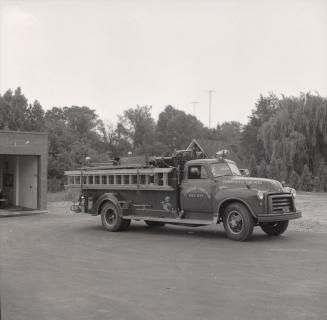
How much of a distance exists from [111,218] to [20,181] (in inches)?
462

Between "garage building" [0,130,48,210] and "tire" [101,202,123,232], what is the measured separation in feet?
28.4

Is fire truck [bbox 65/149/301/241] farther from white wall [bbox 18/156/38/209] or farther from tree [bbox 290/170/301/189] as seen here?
tree [bbox 290/170/301/189]

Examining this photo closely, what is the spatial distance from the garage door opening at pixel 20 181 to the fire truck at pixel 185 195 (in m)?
8.08

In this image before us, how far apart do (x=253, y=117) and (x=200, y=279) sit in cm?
6695

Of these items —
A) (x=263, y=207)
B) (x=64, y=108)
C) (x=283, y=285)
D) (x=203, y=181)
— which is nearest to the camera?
(x=283, y=285)

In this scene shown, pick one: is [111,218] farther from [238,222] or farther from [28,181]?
[28,181]

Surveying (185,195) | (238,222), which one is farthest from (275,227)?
(185,195)

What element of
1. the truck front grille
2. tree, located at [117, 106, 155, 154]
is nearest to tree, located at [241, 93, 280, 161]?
tree, located at [117, 106, 155, 154]

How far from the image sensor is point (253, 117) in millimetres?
73500

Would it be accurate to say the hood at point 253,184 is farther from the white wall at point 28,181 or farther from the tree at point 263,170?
the tree at point 263,170

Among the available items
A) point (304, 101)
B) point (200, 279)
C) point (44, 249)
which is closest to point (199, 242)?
point (44, 249)

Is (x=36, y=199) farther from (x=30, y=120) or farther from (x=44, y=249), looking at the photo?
(x=30, y=120)

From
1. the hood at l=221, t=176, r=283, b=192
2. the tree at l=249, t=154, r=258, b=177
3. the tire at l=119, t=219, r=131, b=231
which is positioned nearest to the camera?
the hood at l=221, t=176, r=283, b=192

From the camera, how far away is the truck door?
13852 mm
